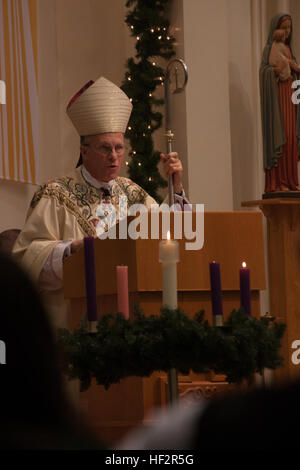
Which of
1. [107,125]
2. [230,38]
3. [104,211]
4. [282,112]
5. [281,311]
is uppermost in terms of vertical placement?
[230,38]

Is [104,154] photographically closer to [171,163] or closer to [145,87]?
[171,163]

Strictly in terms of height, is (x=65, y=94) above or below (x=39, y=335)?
above

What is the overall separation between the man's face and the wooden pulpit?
1.29 metres

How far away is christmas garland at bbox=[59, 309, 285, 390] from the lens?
1748mm

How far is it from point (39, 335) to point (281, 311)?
19.7 ft

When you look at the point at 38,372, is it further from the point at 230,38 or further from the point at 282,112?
the point at 230,38

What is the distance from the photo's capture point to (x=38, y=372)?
0.64 metres

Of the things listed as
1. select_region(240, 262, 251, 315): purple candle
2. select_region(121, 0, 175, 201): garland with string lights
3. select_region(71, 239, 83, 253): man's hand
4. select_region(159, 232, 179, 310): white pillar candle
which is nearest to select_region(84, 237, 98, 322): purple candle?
select_region(159, 232, 179, 310): white pillar candle

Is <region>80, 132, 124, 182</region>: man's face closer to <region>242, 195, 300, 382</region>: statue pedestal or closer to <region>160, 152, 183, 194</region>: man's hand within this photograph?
<region>160, 152, 183, 194</region>: man's hand

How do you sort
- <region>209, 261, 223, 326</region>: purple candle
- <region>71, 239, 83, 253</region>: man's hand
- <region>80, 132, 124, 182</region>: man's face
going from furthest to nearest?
<region>80, 132, 124, 182</region>: man's face
<region>71, 239, 83, 253</region>: man's hand
<region>209, 261, 223, 326</region>: purple candle

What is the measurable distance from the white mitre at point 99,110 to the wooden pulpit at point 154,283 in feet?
4.83

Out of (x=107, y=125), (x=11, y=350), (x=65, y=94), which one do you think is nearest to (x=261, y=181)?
(x=65, y=94)

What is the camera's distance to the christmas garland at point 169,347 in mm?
1748

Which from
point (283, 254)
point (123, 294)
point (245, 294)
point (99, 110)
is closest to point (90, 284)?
point (123, 294)
